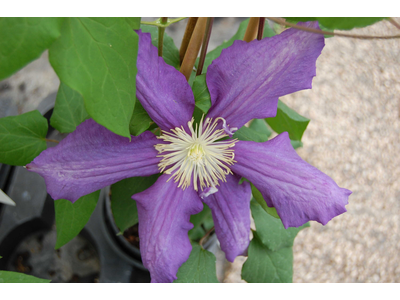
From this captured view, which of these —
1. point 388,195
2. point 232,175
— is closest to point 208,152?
point 232,175

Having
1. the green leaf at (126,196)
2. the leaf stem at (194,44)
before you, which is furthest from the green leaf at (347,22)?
Answer: the green leaf at (126,196)

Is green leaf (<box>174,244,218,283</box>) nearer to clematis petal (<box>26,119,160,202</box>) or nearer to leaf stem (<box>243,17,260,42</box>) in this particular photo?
clematis petal (<box>26,119,160,202</box>)

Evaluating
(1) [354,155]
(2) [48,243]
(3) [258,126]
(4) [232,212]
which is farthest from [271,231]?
(1) [354,155]

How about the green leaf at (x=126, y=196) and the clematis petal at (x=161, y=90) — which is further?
the green leaf at (x=126, y=196)

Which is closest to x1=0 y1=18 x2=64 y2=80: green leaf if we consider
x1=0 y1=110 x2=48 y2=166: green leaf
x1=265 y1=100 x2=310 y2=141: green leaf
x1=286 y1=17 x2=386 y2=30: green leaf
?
x1=286 y1=17 x2=386 y2=30: green leaf

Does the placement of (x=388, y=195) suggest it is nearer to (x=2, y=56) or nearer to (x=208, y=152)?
(x=208, y=152)

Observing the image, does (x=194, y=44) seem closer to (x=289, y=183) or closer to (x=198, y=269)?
(x=289, y=183)

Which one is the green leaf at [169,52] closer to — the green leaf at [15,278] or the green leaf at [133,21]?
the green leaf at [133,21]
